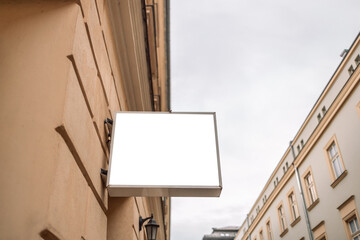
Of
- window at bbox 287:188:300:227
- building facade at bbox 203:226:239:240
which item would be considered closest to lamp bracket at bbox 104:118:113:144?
window at bbox 287:188:300:227

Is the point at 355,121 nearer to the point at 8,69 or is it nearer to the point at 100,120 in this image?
the point at 100,120

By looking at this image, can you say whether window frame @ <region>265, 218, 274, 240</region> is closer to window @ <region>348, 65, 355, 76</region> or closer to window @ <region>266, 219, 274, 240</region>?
window @ <region>266, 219, 274, 240</region>

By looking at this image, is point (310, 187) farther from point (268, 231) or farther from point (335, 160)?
point (268, 231)

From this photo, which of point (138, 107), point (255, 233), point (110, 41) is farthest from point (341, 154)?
point (255, 233)

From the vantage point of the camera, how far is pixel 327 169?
17281mm

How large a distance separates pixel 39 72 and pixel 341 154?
49.4 feet

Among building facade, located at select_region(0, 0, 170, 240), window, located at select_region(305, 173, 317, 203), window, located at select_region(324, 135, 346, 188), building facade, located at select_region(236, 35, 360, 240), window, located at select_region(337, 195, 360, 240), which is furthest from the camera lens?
window, located at select_region(305, 173, 317, 203)

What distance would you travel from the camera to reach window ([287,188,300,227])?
21380 mm

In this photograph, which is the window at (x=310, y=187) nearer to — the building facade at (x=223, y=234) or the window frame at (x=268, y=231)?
the window frame at (x=268, y=231)

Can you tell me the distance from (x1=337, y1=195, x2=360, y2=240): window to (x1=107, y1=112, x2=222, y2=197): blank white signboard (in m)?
12.7

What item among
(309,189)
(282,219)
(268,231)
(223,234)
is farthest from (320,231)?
(223,234)

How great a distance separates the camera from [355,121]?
1451 centimetres

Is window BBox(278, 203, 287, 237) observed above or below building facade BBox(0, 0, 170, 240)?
above

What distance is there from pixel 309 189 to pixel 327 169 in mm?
3094
